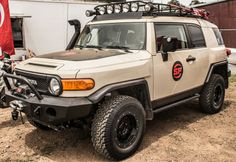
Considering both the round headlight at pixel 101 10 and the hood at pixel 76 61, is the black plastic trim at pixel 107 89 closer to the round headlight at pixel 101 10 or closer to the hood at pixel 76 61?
the hood at pixel 76 61

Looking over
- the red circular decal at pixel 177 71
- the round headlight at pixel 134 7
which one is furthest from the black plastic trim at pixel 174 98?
the round headlight at pixel 134 7

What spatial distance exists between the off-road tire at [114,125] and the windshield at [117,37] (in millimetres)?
959

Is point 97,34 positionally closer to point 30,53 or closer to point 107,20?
point 107,20

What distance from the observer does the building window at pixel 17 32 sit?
9.09 m

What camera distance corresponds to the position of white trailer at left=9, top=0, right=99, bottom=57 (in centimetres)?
907

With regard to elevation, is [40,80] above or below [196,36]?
below

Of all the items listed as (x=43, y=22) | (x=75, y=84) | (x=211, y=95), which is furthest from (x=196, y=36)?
(x=43, y=22)

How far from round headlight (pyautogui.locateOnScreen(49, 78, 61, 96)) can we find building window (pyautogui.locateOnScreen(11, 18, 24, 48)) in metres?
5.34

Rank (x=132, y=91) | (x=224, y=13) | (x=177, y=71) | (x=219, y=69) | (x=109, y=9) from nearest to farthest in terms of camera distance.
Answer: (x=132, y=91) < (x=177, y=71) < (x=109, y=9) < (x=219, y=69) < (x=224, y=13)

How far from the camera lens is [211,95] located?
6.47m

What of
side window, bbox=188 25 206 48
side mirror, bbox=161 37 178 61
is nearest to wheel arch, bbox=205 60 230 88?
side window, bbox=188 25 206 48

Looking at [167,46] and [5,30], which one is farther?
[5,30]

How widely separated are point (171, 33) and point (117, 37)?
3.10 feet

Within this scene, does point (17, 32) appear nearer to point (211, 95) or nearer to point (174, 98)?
point (174, 98)
